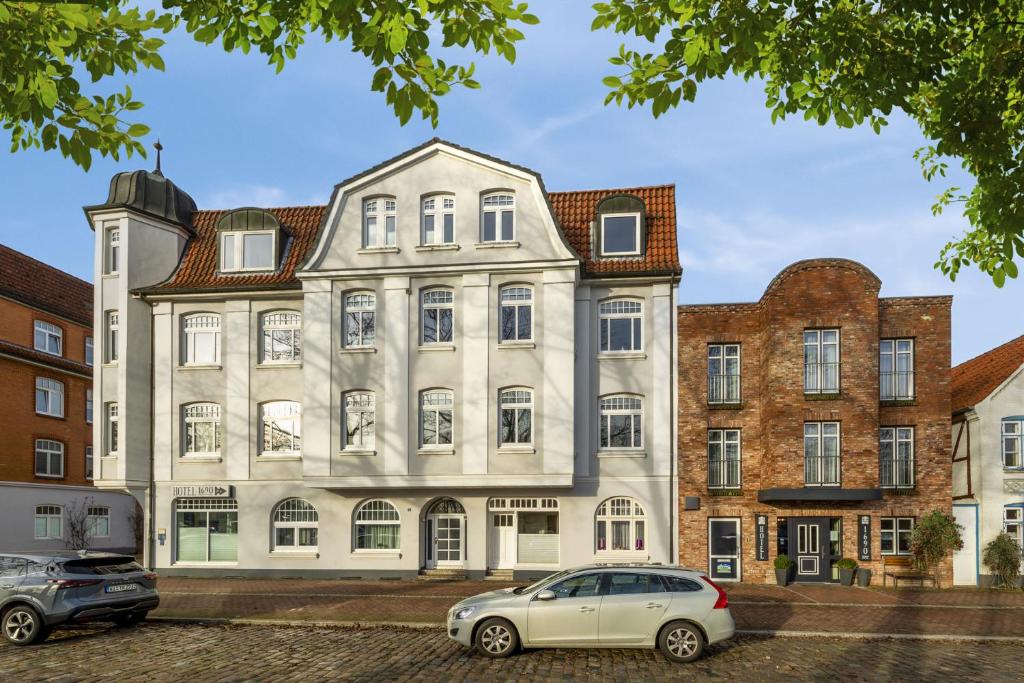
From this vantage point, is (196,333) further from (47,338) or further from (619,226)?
(47,338)

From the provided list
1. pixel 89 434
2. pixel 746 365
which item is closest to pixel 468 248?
pixel 746 365

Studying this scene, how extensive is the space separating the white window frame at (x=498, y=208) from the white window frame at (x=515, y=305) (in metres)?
1.51

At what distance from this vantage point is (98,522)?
38219mm

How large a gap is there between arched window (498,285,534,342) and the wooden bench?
1204 cm

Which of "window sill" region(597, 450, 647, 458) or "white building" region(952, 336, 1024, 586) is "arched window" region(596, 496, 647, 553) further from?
"white building" region(952, 336, 1024, 586)

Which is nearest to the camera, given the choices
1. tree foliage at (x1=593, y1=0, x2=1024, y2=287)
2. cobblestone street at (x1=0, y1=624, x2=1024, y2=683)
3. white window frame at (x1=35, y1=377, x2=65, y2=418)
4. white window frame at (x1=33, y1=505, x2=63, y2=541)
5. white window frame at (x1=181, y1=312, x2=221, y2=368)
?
tree foliage at (x1=593, y1=0, x2=1024, y2=287)

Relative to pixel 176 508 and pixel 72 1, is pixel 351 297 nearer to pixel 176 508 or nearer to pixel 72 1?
pixel 176 508

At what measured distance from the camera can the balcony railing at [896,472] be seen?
84.0 feet

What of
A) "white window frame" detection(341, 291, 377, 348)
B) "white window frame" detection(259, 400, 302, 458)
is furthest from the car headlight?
"white window frame" detection(259, 400, 302, 458)

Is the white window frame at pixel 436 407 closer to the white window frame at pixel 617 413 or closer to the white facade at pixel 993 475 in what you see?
the white window frame at pixel 617 413

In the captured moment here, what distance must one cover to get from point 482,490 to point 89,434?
23.7 metres

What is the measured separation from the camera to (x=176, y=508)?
27.6m

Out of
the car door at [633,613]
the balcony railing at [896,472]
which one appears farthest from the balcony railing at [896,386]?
the car door at [633,613]

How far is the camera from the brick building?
25.2 meters
